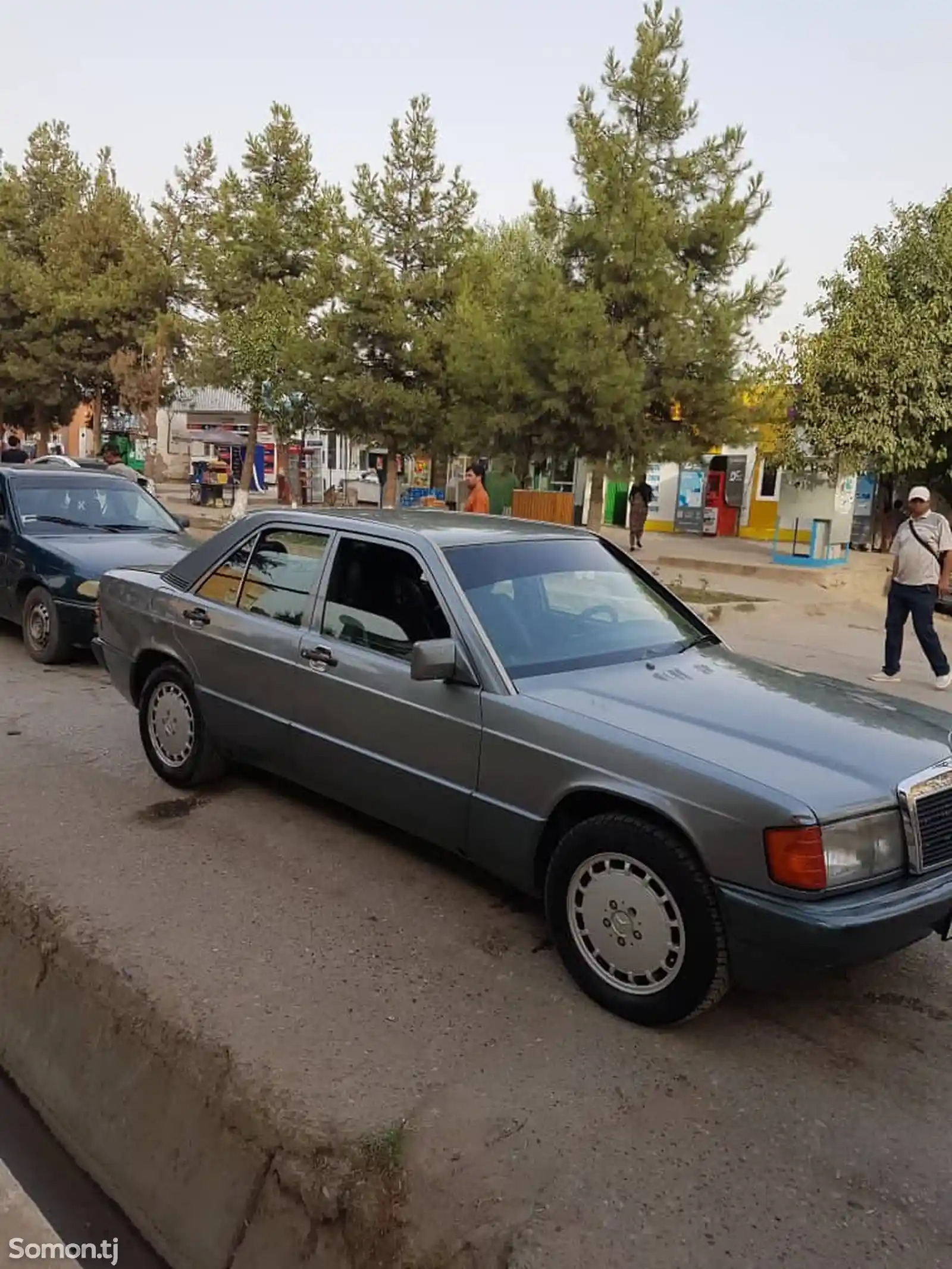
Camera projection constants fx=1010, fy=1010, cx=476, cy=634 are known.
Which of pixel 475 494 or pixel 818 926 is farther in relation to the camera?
pixel 475 494

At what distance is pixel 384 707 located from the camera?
13.0 feet

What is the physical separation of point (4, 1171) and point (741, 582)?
14.9m

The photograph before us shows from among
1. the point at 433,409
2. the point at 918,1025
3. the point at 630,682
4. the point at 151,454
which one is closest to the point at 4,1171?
the point at 630,682

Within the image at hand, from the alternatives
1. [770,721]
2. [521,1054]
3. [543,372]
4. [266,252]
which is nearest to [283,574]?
[770,721]

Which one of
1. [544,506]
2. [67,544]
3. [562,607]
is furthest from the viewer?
[544,506]

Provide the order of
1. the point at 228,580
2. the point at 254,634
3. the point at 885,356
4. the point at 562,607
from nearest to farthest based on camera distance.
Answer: the point at 562,607 → the point at 254,634 → the point at 228,580 → the point at 885,356

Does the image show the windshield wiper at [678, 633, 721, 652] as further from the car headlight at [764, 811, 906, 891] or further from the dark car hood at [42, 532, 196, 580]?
the dark car hood at [42, 532, 196, 580]

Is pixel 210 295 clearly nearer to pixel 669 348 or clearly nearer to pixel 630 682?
pixel 669 348

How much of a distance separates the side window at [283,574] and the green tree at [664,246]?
461 inches

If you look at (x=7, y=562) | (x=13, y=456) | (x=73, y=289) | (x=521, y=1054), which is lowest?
(x=521, y=1054)

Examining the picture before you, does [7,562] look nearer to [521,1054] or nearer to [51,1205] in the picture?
[51,1205]

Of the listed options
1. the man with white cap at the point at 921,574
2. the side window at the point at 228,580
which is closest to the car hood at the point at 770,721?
the side window at the point at 228,580

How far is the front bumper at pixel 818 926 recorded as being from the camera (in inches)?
110

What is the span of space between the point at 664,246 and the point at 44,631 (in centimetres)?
1137
